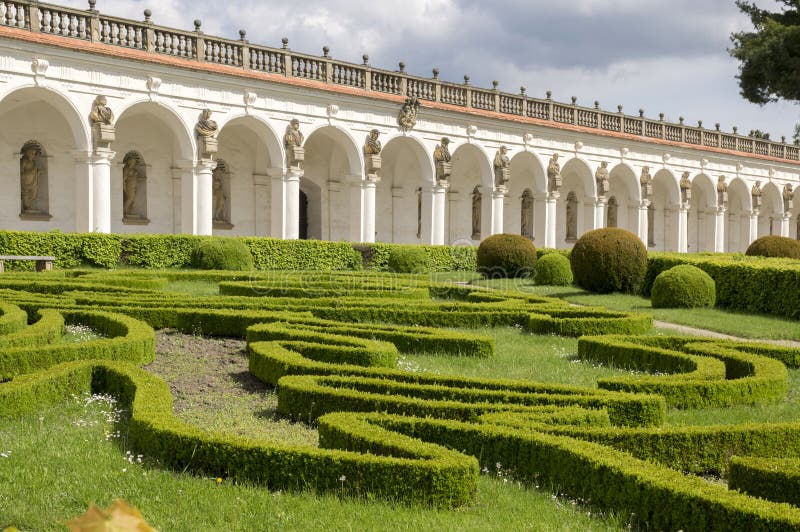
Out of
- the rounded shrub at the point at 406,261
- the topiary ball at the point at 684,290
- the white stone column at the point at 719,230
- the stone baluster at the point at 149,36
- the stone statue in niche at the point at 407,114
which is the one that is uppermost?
the stone baluster at the point at 149,36

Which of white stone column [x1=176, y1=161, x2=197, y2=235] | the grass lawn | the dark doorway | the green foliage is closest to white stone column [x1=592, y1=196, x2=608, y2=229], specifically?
the dark doorway

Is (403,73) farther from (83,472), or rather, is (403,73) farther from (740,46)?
(83,472)

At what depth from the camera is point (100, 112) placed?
75.9ft

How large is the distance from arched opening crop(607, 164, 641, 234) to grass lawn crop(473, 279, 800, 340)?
68.7ft

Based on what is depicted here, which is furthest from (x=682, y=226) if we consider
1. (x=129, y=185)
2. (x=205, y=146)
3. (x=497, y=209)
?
(x=129, y=185)

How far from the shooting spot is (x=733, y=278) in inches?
674

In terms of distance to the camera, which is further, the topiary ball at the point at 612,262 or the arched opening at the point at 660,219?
the arched opening at the point at 660,219

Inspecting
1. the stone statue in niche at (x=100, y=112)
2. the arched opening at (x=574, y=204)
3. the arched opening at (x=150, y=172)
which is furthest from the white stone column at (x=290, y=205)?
the arched opening at (x=574, y=204)

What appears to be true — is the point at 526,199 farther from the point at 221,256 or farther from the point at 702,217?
the point at 221,256

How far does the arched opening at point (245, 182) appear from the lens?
29438 mm

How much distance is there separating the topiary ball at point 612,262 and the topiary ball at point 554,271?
1815mm

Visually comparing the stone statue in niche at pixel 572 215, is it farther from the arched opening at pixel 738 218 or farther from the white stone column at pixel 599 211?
the arched opening at pixel 738 218

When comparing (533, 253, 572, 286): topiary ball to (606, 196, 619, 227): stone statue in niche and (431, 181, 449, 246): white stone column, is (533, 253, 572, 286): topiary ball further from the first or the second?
(606, 196, 619, 227): stone statue in niche

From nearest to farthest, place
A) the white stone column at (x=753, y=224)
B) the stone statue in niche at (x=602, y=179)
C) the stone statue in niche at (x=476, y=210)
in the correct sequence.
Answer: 1. the stone statue in niche at (x=476, y=210)
2. the stone statue in niche at (x=602, y=179)
3. the white stone column at (x=753, y=224)
